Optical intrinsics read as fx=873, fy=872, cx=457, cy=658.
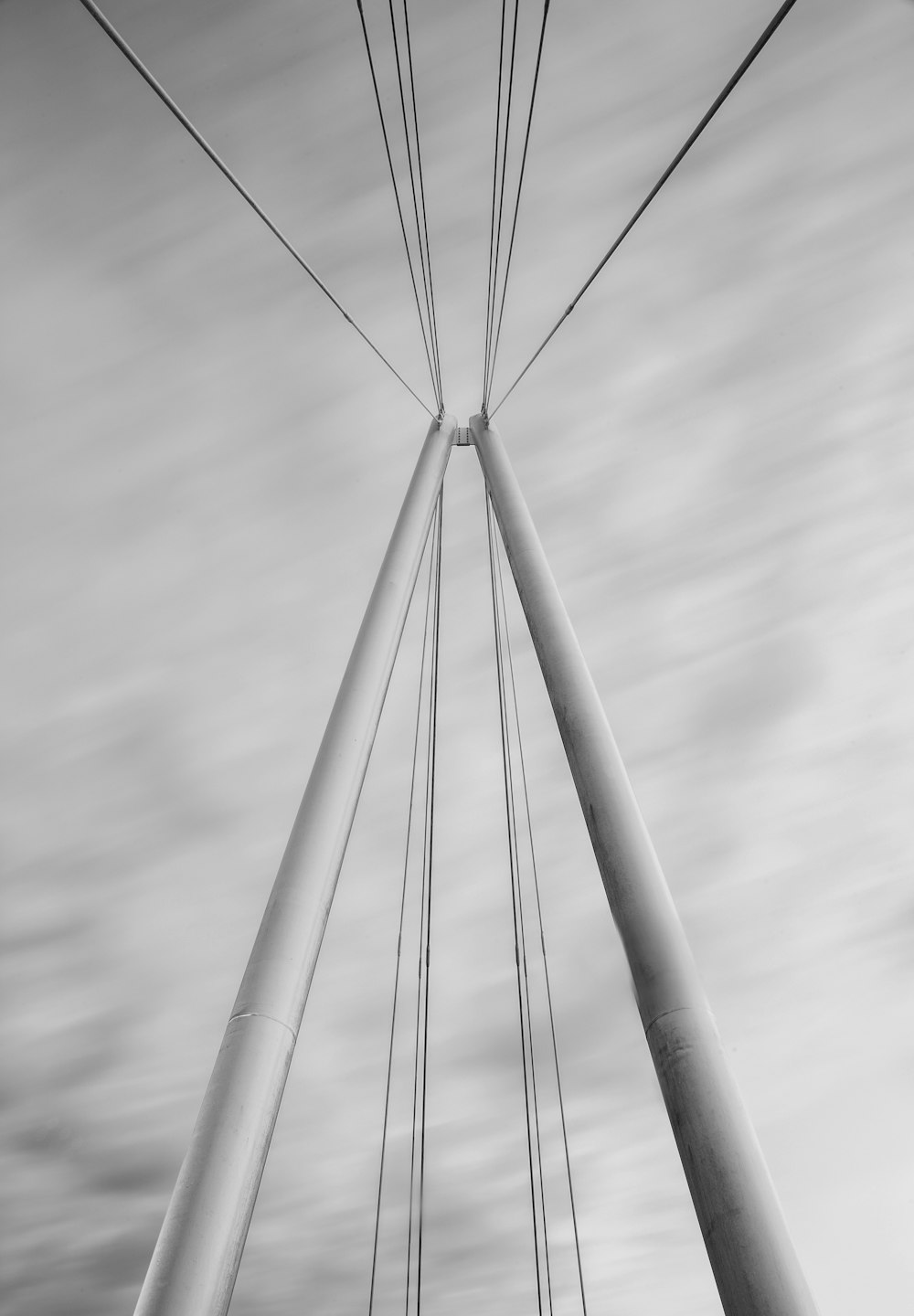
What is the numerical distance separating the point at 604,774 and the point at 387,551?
873 centimetres

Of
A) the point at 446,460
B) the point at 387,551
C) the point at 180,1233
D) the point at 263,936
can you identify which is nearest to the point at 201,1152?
the point at 180,1233

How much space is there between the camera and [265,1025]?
11.0 metres

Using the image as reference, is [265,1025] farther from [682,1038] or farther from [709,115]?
[709,115]

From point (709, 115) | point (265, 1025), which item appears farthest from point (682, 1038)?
point (709, 115)

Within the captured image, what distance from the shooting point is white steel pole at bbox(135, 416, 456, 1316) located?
30.0 ft

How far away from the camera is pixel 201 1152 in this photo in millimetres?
9867

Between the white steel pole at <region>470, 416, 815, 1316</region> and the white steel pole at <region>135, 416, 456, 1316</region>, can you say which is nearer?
the white steel pole at <region>470, 416, 815, 1316</region>

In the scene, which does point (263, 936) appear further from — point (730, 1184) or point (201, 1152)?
point (730, 1184)

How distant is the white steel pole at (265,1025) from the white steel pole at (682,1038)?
3.70 meters

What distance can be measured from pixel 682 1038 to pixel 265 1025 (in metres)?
5.29

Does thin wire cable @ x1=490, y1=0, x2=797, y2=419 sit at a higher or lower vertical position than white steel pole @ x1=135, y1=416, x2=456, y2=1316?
higher

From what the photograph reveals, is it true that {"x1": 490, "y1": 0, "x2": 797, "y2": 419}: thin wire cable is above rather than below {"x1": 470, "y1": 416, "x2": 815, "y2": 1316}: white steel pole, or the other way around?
above

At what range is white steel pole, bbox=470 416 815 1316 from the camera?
7191 mm

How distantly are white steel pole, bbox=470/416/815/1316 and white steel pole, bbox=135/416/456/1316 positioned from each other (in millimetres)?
3704
